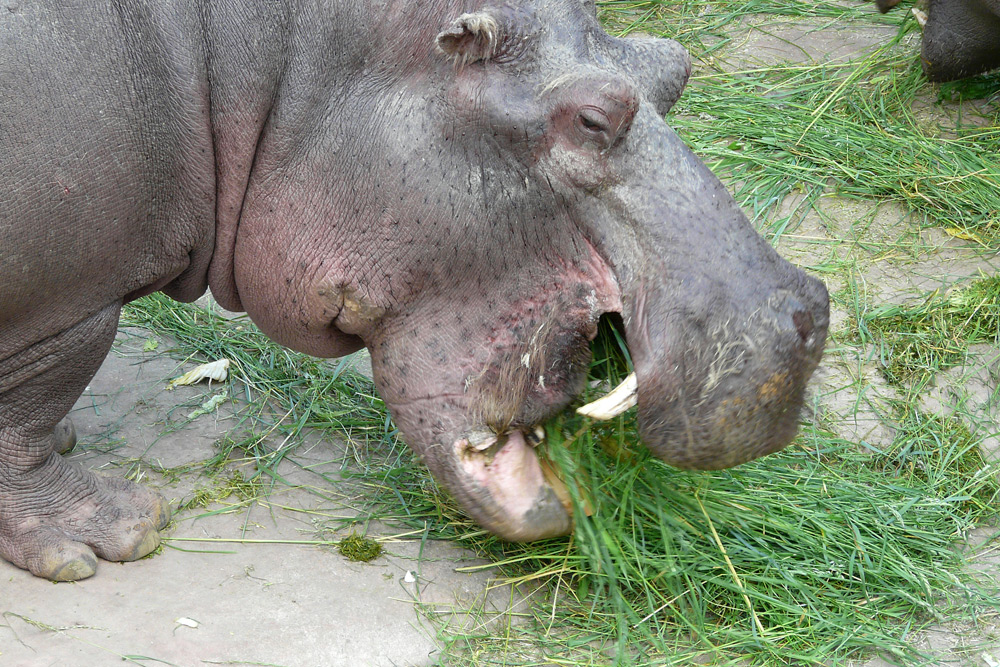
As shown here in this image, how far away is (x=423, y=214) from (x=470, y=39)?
1.32ft

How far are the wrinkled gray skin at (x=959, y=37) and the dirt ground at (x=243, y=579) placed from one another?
1891mm

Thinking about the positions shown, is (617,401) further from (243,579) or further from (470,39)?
(243,579)

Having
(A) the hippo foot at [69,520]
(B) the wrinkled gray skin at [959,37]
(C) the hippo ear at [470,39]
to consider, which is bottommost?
(B) the wrinkled gray skin at [959,37]

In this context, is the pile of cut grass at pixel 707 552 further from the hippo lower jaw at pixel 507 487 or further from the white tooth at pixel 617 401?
the white tooth at pixel 617 401

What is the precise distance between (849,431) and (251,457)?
1.99 m

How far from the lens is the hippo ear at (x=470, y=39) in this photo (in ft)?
8.14

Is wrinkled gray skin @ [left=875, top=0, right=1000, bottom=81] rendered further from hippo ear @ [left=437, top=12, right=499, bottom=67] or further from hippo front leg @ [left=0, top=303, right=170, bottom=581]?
hippo front leg @ [left=0, top=303, right=170, bottom=581]

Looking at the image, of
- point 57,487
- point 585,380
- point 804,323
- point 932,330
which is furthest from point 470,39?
point 932,330

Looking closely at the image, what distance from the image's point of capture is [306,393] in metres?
3.92

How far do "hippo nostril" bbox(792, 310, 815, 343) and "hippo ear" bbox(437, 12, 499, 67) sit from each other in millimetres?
882

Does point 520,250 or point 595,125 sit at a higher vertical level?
point 595,125

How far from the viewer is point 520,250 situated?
263 cm

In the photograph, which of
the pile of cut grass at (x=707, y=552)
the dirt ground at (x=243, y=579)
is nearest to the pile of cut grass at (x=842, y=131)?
the dirt ground at (x=243, y=579)

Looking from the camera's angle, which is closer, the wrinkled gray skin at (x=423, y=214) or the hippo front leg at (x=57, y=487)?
the wrinkled gray skin at (x=423, y=214)
